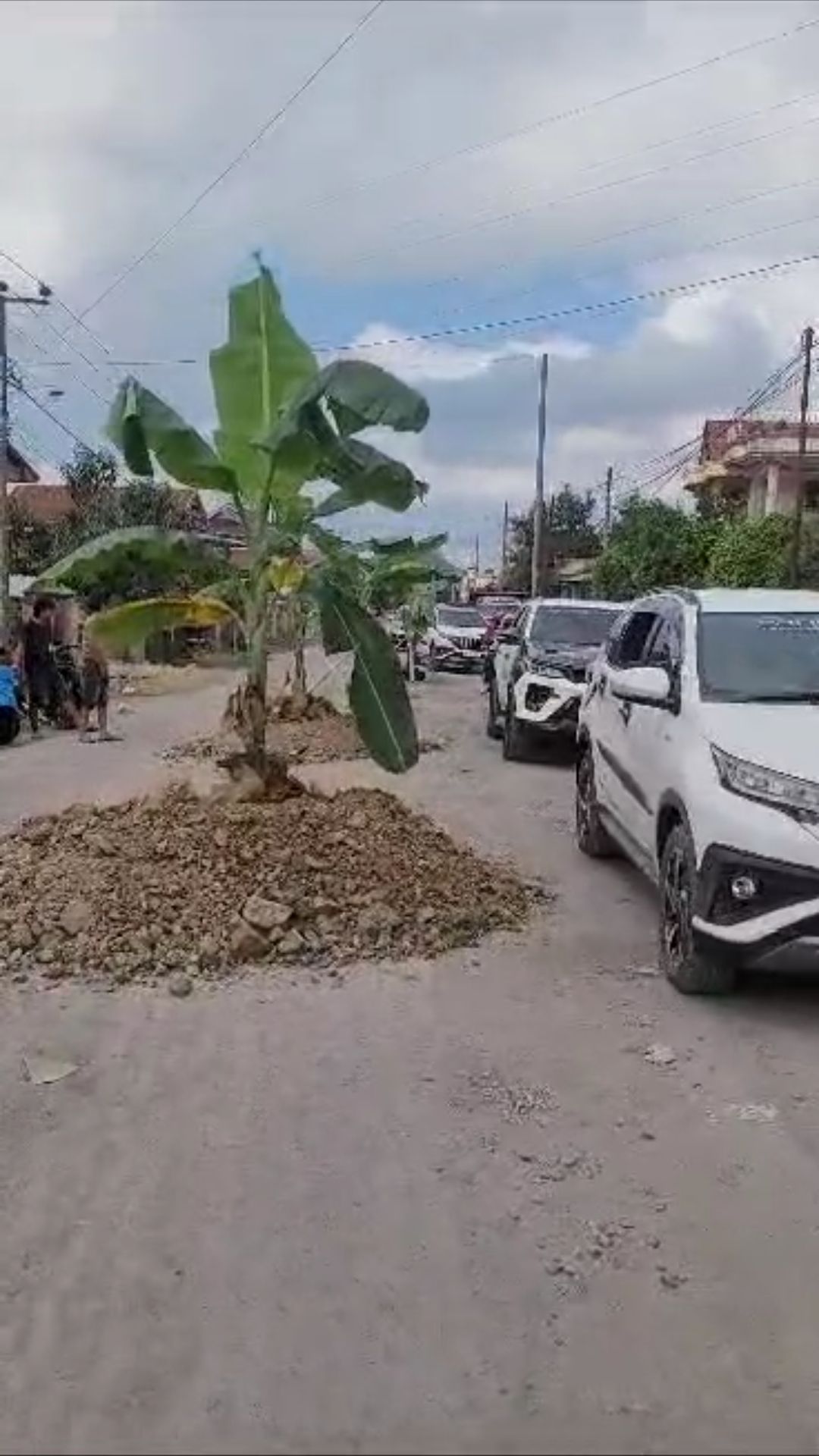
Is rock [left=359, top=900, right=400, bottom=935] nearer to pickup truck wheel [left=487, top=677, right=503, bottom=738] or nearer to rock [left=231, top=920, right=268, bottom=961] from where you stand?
rock [left=231, top=920, right=268, bottom=961]

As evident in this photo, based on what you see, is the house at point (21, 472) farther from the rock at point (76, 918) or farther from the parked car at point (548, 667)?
the rock at point (76, 918)

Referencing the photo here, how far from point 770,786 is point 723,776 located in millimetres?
243

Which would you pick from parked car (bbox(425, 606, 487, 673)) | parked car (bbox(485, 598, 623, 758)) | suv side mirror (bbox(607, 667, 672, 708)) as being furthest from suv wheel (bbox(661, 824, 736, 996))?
parked car (bbox(425, 606, 487, 673))

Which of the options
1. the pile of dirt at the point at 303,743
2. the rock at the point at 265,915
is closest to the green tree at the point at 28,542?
the pile of dirt at the point at 303,743

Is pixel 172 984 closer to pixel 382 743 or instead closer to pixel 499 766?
pixel 382 743

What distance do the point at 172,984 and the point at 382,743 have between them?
1.99 metres

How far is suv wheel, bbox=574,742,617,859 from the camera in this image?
8.94 metres

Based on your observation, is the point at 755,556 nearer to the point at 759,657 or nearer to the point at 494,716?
the point at 494,716

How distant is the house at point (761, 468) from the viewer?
43.3m

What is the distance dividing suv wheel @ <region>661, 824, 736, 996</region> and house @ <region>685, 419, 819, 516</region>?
35.8 meters

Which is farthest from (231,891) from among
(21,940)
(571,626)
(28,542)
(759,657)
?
(28,542)

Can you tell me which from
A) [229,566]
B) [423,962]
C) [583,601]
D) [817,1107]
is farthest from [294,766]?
[817,1107]

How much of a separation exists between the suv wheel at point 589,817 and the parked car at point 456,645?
25105mm

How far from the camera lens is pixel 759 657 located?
6.75 m
